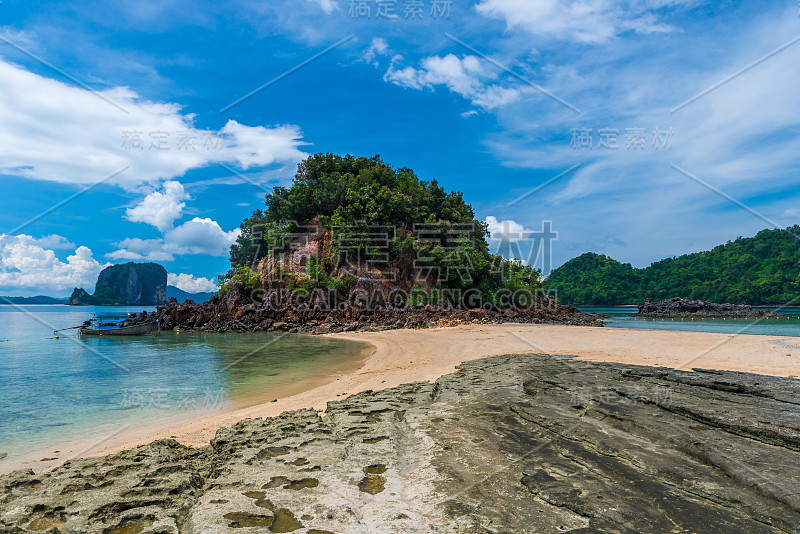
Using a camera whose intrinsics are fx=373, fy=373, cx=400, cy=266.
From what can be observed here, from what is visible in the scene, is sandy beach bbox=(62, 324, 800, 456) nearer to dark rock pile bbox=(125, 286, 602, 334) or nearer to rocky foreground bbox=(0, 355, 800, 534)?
rocky foreground bbox=(0, 355, 800, 534)

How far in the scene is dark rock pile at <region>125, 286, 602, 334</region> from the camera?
28.5 m

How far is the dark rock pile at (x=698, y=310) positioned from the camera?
50.2 meters

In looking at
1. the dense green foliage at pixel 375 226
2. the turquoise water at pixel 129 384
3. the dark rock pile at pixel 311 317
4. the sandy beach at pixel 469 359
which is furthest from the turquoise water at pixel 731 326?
the turquoise water at pixel 129 384

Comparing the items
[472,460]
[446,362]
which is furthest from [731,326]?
[472,460]

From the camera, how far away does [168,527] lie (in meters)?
2.83

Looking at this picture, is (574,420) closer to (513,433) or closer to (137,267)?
(513,433)

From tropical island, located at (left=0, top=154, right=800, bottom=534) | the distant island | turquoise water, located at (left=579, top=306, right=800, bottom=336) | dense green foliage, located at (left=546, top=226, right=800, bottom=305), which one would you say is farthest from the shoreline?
the distant island

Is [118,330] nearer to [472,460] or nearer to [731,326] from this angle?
[472,460]

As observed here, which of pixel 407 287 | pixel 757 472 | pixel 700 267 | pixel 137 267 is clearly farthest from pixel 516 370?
pixel 137 267

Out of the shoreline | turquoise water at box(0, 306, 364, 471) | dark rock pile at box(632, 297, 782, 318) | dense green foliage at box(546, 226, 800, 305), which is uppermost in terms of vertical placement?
dense green foliage at box(546, 226, 800, 305)

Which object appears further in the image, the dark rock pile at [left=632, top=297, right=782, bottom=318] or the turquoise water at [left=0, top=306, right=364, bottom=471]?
the dark rock pile at [left=632, top=297, right=782, bottom=318]

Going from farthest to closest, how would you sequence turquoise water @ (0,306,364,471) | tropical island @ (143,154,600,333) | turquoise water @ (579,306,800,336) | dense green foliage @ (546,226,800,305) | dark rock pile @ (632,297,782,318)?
1. dense green foliage @ (546,226,800,305)
2. dark rock pile @ (632,297,782,318)
3. tropical island @ (143,154,600,333)
4. turquoise water @ (579,306,800,336)
5. turquoise water @ (0,306,364,471)

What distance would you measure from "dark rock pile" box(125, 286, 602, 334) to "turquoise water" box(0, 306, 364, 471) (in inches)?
363

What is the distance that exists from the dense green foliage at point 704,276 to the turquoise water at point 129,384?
Result: 177 ft
